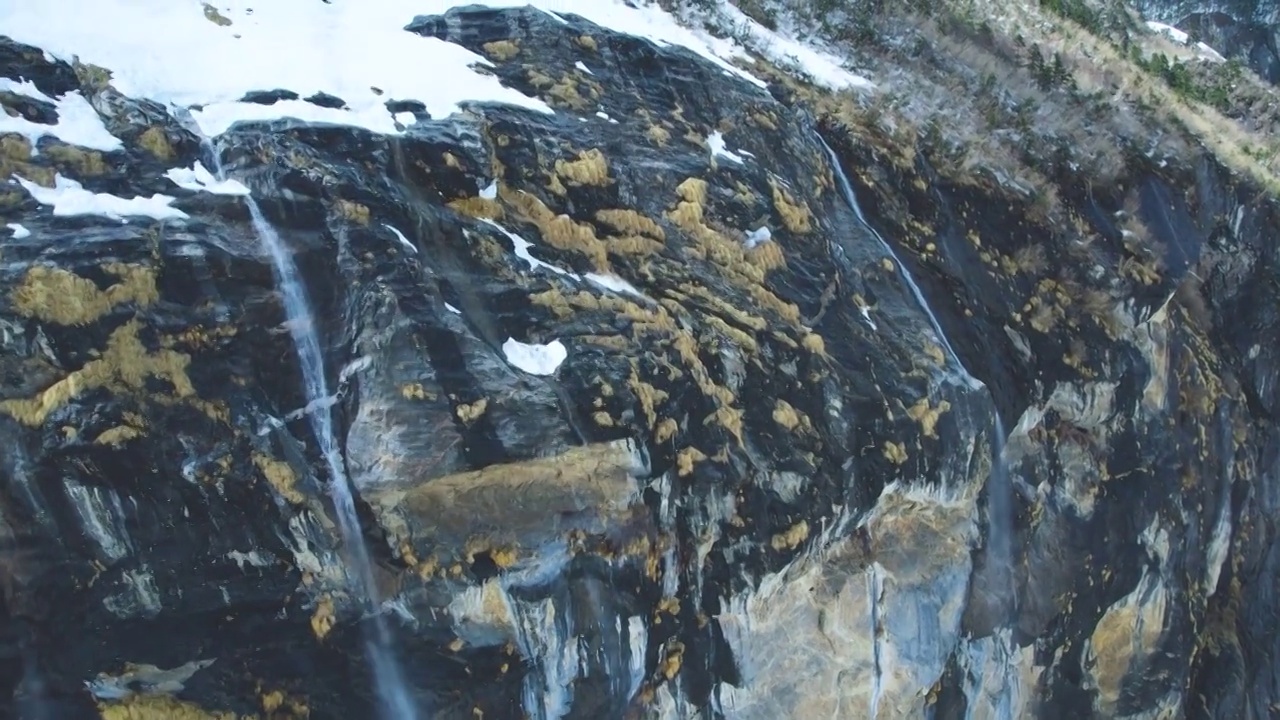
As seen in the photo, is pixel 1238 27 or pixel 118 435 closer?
pixel 118 435

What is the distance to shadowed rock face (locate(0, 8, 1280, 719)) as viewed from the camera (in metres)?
6.66

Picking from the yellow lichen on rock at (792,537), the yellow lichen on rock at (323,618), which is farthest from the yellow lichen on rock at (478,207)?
the yellow lichen on rock at (792,537)

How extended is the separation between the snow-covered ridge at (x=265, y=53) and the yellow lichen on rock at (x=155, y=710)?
4435 mm

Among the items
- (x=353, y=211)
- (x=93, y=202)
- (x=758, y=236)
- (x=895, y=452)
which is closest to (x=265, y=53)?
(x=353, y=211)

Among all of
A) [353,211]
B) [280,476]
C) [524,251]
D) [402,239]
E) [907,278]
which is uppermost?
[353,211]

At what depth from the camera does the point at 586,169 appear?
30.7 ft

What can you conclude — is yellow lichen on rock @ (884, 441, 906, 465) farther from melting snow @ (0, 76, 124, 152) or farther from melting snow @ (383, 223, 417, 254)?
melting snow @ (0, 76, 124, 152)

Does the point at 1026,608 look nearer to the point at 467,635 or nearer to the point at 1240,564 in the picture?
the point at 1240,564

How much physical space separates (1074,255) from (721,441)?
21.3 feet

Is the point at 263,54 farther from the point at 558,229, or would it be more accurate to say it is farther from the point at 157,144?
the point at 558,229

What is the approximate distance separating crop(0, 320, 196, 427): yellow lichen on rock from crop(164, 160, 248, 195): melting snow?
1.39 meters

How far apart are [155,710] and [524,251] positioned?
4642 mm

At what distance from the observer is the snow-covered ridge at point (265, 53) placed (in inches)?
331

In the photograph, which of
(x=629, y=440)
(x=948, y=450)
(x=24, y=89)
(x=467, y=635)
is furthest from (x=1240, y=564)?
(x=24, y=89)
